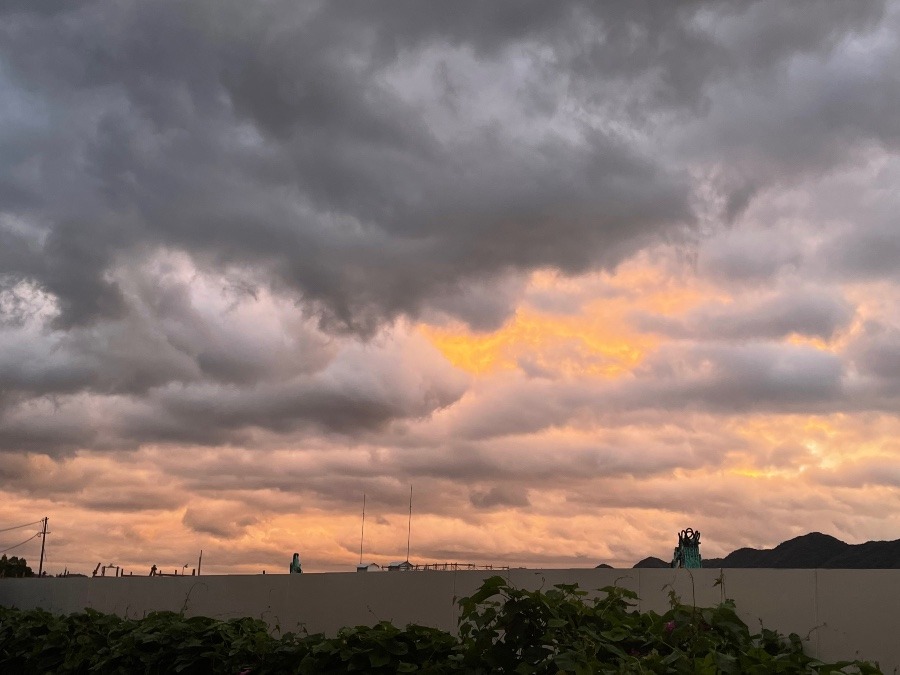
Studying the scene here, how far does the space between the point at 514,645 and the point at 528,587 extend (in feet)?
10.1

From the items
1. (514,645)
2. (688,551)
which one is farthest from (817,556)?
(514,645)

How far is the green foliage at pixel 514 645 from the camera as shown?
19.7 ft

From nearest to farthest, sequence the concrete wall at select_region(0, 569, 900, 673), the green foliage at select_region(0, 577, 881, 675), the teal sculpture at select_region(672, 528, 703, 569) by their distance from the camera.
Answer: the green foliage at select_region(0, 577, 881, 675) < the concrete wall at select_region(0, 569, 900, 673) < the teal sculpture at select_region(672, 528, 703, 569)

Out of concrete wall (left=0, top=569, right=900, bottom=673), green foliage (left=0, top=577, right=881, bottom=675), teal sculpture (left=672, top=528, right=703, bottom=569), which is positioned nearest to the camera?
green foliage (left=0, top=577, right=881, bottom=675)

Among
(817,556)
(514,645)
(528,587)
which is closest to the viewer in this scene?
(514,645)

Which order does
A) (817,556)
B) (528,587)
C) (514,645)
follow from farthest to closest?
1. (817,556)
2. (528,587)
3. (514,645)

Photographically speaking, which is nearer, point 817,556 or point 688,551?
point 688,551

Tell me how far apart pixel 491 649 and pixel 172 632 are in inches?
174

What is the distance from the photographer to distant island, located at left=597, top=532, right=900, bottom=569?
13.5 m

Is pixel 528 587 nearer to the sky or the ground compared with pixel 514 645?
nearer to the sky

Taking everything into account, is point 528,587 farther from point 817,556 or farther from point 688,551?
point 817,556

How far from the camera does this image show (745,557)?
17.0m

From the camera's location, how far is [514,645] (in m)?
6.74

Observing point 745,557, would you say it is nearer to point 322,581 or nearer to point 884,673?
point 322,581
